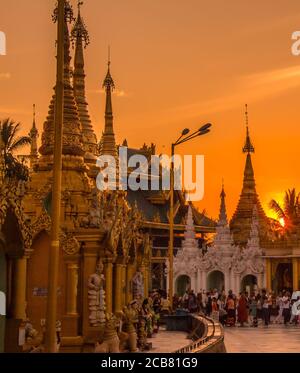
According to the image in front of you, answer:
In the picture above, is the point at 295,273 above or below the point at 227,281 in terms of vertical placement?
above

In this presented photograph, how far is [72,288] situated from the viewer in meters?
18.4

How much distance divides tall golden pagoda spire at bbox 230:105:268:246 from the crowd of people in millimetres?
18779

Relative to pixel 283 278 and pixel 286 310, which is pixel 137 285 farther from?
pixel 283 278

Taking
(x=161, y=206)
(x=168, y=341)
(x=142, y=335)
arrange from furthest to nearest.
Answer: (x=161, y=206)
(x=168, y=341)
(x=142, y=335)

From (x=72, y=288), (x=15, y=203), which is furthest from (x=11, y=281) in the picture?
(x=72, y=288)

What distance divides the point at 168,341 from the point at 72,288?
8.16 m

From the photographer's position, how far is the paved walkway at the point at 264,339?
23.4 m

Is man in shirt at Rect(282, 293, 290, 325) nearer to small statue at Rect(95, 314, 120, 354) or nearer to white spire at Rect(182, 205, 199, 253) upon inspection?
white spire at Rect(182, 205, 199, 253)

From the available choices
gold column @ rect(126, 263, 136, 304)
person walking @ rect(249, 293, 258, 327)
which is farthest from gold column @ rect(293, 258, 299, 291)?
gold column @ rect(126, 263, 136, 304)

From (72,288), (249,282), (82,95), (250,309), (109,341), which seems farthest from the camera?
(249,282)

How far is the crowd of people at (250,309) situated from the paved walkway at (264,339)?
1.07 meters

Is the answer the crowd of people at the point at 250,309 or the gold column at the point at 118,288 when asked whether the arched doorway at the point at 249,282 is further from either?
the gold column at the point at 118,288
